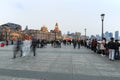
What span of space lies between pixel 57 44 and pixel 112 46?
3339 cm

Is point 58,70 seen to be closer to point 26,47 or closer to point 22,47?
point 22,47

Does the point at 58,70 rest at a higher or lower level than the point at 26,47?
lower

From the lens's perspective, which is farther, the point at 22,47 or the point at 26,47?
the point at 26,47

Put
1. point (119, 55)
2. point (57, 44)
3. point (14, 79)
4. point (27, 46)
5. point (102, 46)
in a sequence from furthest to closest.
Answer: point (57, 44)
point (102, 46)
point (27, 46)
point (119, 55)
point (14, 79)

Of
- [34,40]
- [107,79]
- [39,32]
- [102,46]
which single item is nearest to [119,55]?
[102,46]

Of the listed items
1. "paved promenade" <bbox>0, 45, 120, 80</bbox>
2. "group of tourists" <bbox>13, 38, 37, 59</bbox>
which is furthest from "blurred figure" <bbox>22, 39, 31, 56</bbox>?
"paved promenade" <bbox>0, 45, 120, 80</bbox>

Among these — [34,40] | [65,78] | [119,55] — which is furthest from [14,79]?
[34,40]

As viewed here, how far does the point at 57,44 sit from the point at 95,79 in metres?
44.1

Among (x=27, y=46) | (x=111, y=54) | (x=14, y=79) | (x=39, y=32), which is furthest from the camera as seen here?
(x=39, y=32)

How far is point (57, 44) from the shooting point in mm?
56188

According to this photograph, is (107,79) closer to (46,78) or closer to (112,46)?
(46,78)

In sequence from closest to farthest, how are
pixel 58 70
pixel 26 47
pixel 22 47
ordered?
1. pixel 58 70
2. pixel 22 47
3. pixel 26 47

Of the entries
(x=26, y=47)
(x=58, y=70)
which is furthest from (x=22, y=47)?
(x=58, y=70)

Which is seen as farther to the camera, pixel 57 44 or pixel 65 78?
pixel 57 44
